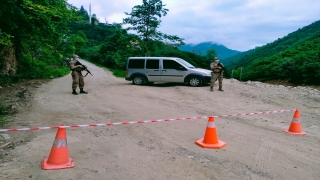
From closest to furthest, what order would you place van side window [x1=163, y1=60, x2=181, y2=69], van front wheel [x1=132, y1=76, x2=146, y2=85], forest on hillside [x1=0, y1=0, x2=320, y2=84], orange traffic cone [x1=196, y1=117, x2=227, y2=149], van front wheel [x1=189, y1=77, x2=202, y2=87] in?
orange traffic cone [x1=196, y1=117, x2=227, y2=149] → forest on hillside [x1=0, y1=0, x2=320, y2=84] → van front wheel [x1=189, y1=77, x2=202, y2=87] → van side window [x1=163, y1=60, x2=181, y2=69] → van front wheel [x1=132, y1=76, x2=146, y2=85]

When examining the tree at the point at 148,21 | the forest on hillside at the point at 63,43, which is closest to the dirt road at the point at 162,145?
the forest on hillside at the point at 63,43

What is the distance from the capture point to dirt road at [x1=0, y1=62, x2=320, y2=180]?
4.06 m

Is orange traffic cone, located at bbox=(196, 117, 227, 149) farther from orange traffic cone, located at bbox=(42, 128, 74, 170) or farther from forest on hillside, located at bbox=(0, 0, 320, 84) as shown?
forest on hillside, located at bbox=(0, 0, 320, 84)

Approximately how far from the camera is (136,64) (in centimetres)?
1590

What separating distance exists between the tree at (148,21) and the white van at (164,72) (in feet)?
25.2

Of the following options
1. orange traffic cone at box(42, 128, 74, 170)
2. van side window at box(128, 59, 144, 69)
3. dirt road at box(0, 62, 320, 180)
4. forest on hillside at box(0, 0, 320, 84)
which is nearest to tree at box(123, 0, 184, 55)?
forest on hillside at box(0, 0, 320, 84)

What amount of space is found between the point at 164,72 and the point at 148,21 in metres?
9.08

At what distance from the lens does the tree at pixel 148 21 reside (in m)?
22.6

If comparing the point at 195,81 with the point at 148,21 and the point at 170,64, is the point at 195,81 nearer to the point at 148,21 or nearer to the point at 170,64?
the point at 170,64

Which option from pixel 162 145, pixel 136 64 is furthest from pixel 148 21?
pixel 162 145

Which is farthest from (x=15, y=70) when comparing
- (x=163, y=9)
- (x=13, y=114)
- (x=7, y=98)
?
(x=163, y=9)

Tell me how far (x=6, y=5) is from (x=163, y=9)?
52.8ft

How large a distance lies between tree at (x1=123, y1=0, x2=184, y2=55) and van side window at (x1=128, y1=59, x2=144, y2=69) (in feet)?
24.5

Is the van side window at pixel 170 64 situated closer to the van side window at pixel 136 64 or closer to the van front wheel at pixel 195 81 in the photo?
the van front wheel at pixel 195 81
